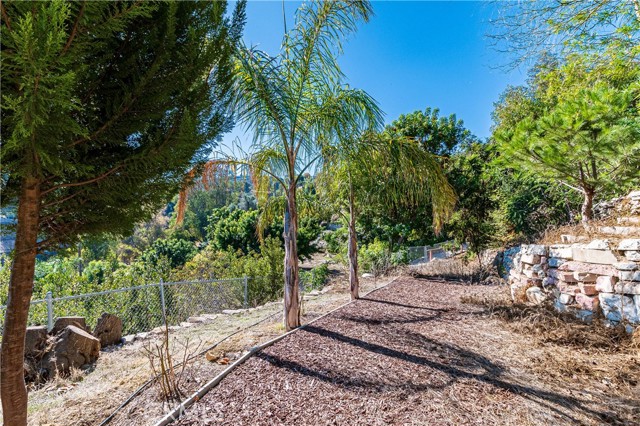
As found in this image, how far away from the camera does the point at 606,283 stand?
3.71 metres

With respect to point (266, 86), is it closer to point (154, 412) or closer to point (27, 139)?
point (27, 139)

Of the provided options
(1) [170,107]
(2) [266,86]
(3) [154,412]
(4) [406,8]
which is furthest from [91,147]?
(4) [406,8]

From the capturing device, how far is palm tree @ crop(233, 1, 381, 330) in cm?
356

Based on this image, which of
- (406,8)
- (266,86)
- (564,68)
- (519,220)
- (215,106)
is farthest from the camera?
(519,220)

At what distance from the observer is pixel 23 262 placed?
66.1 inches

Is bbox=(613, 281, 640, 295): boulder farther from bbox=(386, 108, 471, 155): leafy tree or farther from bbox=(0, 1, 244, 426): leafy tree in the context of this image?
bbox=(386, 108, 471, 155): leafy tree

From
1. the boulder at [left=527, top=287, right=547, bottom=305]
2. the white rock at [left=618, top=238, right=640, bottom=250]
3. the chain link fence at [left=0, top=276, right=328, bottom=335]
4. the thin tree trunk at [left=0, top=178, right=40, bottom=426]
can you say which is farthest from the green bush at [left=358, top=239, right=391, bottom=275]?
the thin tree trunk at [left=0, top=178, right=40, bottom=426]

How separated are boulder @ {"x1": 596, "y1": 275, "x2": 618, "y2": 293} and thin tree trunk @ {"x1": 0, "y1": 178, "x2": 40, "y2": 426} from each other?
5.50m

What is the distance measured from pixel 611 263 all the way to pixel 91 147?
5255mm

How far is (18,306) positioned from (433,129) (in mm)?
12958

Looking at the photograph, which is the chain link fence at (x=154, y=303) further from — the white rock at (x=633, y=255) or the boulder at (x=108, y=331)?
the white rock at (x=633, y=255)

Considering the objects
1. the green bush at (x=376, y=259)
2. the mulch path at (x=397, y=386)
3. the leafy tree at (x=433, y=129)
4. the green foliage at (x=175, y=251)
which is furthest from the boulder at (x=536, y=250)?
the green foliage at (x=175, y=251)

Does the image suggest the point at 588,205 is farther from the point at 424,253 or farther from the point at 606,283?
the point at 424,253

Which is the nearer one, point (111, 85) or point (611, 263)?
point (111, 85)
